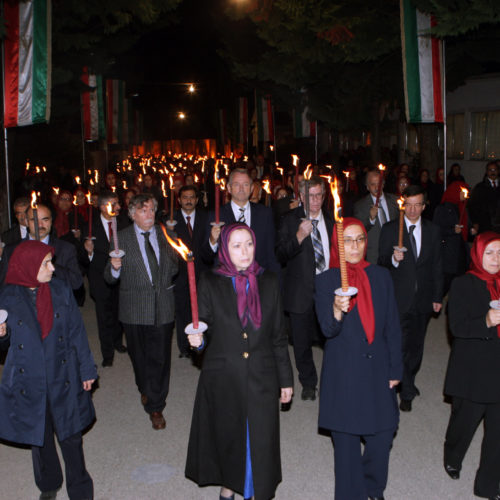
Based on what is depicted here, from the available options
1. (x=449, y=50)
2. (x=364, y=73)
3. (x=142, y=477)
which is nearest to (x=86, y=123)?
(x=364, y=73)

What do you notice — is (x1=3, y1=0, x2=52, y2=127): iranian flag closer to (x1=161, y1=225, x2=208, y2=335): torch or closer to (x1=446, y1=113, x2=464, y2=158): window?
(x1=161, y1=225, x2=208, y2=335): torch

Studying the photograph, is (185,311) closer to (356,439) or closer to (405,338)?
(405,338)

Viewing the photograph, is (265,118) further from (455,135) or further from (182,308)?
(182,308)

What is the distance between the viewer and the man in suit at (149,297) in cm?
648

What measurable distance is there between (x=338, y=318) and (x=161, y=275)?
8.55ft

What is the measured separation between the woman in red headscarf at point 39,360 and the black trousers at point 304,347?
284 centimetres

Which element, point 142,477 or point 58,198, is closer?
point 142,477

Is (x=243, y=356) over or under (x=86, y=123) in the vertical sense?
under

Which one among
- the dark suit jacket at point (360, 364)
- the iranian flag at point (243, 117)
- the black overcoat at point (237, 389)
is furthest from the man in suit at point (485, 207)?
the iranian flag at point (243, 117)

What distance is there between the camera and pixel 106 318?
849cm

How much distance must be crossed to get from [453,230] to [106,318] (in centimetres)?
475

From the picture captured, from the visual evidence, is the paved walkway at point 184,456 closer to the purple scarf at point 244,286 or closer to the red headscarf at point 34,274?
the red headscarf at point 34,274

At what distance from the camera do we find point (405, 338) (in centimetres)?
674

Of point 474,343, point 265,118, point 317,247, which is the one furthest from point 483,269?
point 265,118
